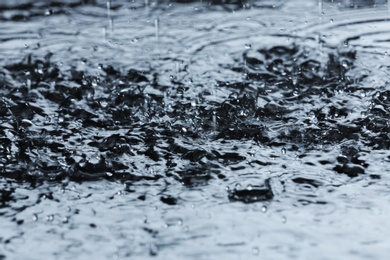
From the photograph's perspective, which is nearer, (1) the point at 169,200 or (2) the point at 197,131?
(1) the point at 169,200

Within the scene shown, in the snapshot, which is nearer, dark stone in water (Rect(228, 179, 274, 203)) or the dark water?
the dark water

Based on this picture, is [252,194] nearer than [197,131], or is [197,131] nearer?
[252,194]

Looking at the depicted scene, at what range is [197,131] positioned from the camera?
1746mm

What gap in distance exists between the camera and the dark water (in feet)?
4.24

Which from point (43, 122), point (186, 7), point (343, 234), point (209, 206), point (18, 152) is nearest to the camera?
point (343, 234)

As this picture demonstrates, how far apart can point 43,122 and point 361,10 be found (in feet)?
4.46

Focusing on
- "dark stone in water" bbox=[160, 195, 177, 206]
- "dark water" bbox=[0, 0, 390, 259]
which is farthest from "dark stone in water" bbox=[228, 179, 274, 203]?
"dark stone in water" bbox=[160, 195, 177, 206]

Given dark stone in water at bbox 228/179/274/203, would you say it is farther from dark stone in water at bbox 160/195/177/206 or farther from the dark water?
dark stone in water at bbox 160/195/177/206

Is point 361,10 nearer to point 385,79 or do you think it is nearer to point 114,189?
point 385,79

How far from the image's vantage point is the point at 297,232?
1.29m

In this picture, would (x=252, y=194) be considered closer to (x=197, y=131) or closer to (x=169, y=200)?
(x=169, y=200)


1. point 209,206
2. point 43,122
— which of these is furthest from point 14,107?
point 209,206

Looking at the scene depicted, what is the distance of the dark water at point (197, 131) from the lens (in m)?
1.29

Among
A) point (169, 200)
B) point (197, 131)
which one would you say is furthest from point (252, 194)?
point (197, 131)
